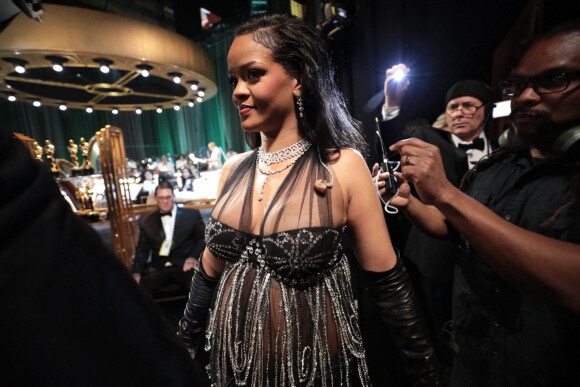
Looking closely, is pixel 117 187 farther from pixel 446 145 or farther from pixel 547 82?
pixel 547 82

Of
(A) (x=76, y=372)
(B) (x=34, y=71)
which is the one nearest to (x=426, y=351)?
(A) (x=76, y=372)

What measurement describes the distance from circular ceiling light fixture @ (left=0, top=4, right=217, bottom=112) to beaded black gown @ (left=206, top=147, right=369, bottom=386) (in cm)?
413

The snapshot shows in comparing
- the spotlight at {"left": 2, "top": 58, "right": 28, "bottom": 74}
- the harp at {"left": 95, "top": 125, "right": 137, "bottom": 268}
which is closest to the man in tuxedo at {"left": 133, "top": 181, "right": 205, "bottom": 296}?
the harp at {"left": 95, "top": 125, "right": 137, "bottom": 268}

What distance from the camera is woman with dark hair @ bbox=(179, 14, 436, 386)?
94cm

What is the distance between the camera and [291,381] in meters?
0.91

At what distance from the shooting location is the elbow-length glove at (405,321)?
3.14 ft

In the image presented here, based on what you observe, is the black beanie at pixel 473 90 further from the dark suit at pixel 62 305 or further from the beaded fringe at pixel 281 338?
the dark suit at pixel 62 305

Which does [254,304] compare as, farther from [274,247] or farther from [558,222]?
[558,222]

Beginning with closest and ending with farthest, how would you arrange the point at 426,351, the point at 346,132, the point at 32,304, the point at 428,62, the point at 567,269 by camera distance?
the point at 32,304 → the point at 567,269 → the point at 426,351 → the point at 346,132 → the point at 428,62

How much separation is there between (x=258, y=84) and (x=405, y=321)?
1072mm

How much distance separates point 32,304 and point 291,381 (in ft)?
2.97

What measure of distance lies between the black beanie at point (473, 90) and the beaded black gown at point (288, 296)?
177 centimetres

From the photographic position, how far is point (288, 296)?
0.95 metres

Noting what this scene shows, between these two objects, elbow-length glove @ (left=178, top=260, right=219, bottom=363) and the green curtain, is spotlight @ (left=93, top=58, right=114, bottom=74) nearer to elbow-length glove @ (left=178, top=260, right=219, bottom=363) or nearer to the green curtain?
elbow-length glove @ (left=178, top=260, right=219, bottom=363)
